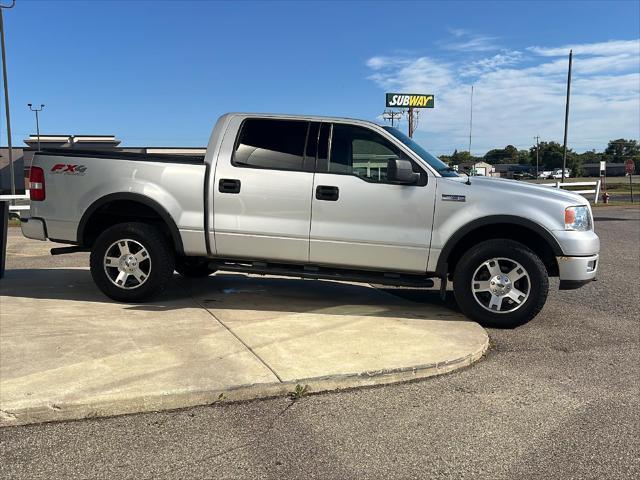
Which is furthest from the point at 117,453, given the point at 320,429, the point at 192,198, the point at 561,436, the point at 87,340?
the point at 192,198

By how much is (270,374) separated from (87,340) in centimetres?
174

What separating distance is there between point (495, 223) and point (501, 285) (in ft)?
2.04

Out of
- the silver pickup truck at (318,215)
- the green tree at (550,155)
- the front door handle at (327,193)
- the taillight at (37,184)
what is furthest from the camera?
the green tree at (550,155)

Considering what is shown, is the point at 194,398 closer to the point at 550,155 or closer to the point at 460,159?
the point at 460,159

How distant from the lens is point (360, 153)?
223 inches

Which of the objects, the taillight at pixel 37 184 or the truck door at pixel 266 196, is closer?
the truck door at pixel 266 196

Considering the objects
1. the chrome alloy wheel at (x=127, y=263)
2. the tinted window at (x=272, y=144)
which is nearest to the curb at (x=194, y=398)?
the tinted window at (x=272, y=144)

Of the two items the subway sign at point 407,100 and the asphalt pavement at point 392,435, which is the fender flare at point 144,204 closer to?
the asphalt pavement at point 392,435

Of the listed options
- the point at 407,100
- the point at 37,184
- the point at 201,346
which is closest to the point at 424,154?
the point at 201,346

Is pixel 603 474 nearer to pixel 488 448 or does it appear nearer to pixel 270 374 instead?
pixel 488 448

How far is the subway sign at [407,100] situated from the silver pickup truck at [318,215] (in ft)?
133

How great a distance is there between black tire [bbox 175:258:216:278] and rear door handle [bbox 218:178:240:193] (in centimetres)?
89

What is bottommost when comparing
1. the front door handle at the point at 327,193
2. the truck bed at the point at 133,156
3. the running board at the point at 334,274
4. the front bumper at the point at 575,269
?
the running board at the point at 334,274

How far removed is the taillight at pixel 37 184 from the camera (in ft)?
19.6
